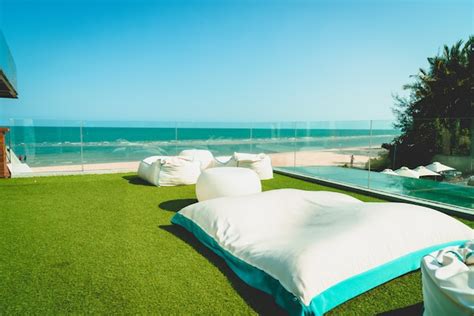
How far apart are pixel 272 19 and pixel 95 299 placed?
25.7 feet

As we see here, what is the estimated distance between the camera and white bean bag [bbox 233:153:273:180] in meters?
8.10

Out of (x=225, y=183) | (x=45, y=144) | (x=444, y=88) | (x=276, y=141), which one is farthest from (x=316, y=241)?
(x=444, y=88)

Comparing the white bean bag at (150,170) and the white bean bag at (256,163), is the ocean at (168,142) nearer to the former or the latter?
the white bean bag at (256,163)

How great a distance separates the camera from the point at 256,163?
327 inches

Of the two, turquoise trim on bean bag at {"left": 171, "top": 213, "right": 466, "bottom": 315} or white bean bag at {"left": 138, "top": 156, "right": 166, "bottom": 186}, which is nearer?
turquoise trim on bean bag at {"left": 171, "top": 213, "right": 466, "bottom": 315}

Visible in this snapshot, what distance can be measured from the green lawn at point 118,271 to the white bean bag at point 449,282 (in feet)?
1.96

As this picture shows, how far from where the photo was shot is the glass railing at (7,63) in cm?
905

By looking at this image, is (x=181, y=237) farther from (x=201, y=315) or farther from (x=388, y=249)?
(x=388, y=249)

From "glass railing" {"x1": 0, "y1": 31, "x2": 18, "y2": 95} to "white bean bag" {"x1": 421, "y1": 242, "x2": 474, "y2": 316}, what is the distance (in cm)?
1031

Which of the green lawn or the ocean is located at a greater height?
the ocean

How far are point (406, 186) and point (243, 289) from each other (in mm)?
5037

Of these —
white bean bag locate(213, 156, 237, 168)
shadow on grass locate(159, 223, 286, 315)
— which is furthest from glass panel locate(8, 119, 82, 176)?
shadow on grass locate(159, 223, 286, 315)

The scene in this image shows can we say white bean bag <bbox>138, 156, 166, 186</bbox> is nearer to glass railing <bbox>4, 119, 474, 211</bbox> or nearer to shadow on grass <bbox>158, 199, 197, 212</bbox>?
shadow on grass <bbox>158, 199, 197, 212</bbox>

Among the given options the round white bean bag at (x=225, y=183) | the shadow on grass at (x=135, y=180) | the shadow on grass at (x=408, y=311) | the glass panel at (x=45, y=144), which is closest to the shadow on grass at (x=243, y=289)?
the shadow on grass at (x=408, y=311)
